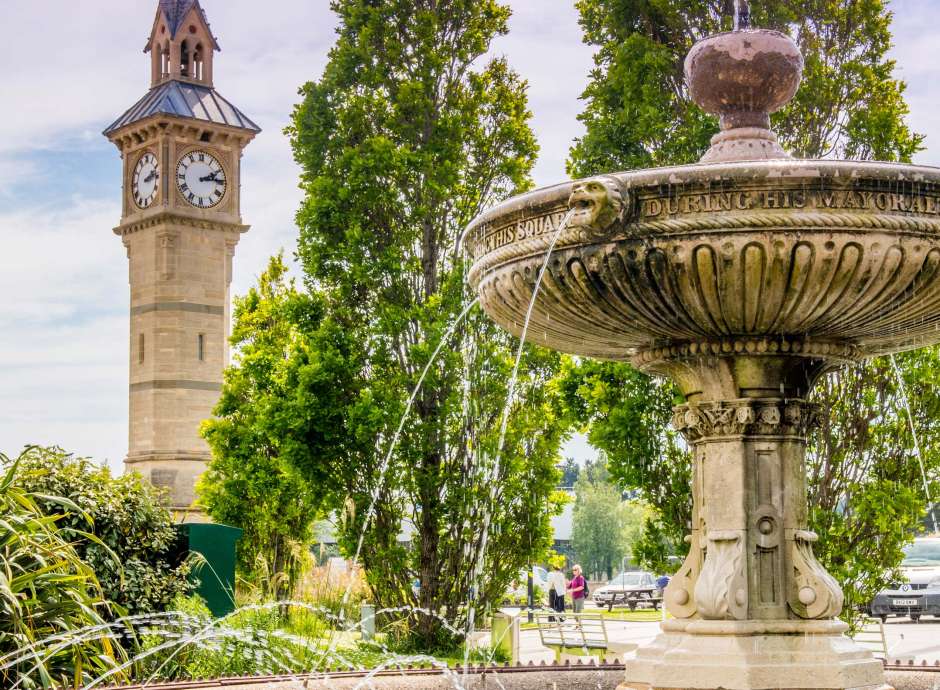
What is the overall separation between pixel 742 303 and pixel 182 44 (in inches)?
1707

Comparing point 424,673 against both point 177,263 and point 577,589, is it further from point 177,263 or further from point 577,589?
point 177,263

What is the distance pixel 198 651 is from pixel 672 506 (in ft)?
17.5

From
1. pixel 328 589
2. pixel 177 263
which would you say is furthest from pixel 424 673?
pixel 177 263

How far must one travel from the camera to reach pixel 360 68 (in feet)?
56.0

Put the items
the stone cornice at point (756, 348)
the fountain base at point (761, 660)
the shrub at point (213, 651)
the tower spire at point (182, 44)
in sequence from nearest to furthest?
the fountain base at point (761, 660), the stone cornice at point (756, 348), the shrub at point (213, 651), the tower spire at point (182, 44)

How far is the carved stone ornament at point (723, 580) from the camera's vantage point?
601 cm

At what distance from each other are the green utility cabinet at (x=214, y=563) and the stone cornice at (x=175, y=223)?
30.9m

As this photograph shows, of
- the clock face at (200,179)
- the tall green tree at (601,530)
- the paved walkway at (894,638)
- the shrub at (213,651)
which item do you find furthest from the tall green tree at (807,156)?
the tall green tree at (601,530)

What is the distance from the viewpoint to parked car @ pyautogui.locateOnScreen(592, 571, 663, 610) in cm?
3634

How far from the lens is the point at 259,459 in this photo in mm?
22094

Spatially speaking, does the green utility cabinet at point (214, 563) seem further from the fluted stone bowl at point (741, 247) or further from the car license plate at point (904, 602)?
the car license plate at point (904, 602)

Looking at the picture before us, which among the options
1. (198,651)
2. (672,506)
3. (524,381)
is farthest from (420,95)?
(198,651)

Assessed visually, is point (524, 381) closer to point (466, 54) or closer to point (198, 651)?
point (466, 54)

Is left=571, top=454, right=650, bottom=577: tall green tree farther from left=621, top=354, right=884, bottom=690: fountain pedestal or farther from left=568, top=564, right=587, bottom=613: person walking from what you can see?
left=621, top=354, right=884, bottom=690: fountain pedestal
